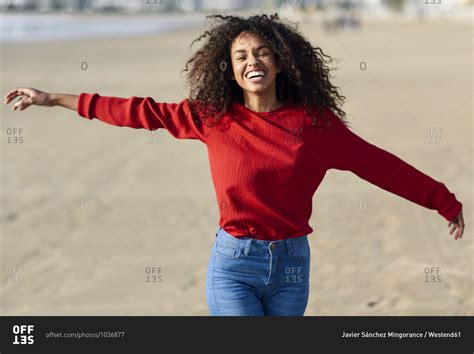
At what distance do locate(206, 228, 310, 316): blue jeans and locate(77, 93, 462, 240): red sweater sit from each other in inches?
2.1

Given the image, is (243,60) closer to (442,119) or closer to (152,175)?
(152,175)

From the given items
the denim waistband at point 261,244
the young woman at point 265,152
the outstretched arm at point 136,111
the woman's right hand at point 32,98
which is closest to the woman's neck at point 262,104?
the young woman at point 265,152

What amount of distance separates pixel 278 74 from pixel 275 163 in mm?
485

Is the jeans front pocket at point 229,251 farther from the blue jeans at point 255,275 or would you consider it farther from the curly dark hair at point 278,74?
the curly dark hair at point 278,74

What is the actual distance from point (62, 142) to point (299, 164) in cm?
967

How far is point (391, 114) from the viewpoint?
15078mm

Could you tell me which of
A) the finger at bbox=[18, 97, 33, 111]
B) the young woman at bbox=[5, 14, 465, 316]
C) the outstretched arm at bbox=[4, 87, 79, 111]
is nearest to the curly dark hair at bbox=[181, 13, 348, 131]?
the young woman at bbox=[5, 14, 465, 316]

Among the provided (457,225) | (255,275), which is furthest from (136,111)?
(457,225)

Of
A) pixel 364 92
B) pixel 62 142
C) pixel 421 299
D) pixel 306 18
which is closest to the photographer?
pixel 421 299

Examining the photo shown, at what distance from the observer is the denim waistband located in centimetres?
316

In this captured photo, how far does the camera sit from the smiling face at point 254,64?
3.27 metres

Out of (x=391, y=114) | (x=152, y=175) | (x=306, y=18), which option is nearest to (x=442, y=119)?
(x=391, y=114)

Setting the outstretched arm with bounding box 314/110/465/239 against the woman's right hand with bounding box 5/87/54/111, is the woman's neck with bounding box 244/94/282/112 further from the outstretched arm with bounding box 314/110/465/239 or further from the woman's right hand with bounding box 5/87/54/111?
the woman's right hand with bounding box 5/87/54/111

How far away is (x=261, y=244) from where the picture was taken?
10.4 ft
